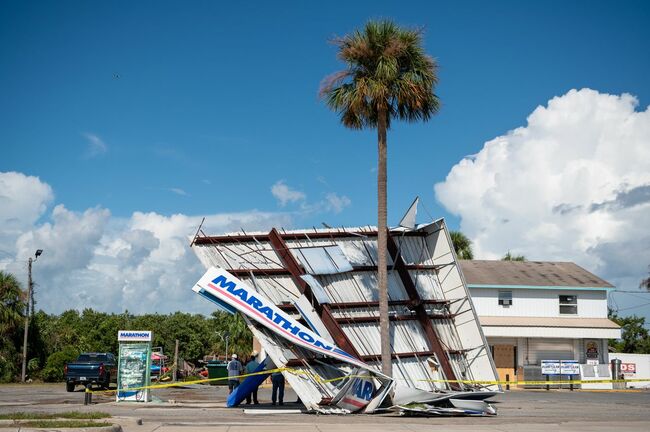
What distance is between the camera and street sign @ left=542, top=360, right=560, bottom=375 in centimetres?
4244

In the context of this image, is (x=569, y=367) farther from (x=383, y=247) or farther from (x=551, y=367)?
(x=383, y=247)

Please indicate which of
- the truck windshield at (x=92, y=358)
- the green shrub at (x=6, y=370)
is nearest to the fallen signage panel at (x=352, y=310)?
the truck windshield at (x=92, y=358)

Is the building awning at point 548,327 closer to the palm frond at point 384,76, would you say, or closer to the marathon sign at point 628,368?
the marathon sign at point 628,368

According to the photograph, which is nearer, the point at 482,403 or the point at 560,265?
the point at 482,403

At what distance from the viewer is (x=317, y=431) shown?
1580cm

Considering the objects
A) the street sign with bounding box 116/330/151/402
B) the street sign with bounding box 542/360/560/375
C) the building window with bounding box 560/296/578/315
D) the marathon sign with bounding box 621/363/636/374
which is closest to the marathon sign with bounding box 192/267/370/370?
the street sign with bounding box 116/330/151/402

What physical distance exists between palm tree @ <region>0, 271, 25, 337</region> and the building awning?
29871 mm

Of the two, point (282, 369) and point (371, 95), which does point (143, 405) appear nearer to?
point (282, 369)

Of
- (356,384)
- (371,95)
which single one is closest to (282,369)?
(356,384)

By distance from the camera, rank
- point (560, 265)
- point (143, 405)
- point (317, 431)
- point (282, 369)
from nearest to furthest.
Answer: point (317, 431) → point (282, 369) → point (143, 405) → point (560, 265)

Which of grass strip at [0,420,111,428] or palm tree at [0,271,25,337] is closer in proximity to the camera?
grass strip at [0,420,111,428]

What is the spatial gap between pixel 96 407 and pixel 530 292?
31.9 m

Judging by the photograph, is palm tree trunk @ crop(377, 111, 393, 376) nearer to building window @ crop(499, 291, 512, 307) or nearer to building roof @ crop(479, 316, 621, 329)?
building roof @ crop(479, 316, 621, 329)

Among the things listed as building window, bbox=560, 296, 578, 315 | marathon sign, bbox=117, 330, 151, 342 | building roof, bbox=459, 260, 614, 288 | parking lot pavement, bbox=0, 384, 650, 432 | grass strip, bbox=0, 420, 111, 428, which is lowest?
parking lot pavement, bbox=0, 384, 650, 432
